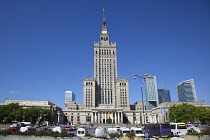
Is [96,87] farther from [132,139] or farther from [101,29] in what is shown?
[132,139]

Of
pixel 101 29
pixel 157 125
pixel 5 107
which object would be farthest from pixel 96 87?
pixel 157 125

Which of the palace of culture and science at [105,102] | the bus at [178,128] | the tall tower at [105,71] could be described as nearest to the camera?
the bus at [178,128]

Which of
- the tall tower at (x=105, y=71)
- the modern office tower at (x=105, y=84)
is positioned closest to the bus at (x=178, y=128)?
the modern office tower at (x=105, y=84)

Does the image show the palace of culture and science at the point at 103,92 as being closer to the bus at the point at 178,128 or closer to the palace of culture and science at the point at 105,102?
the palace of culture and science at the point at 105,102

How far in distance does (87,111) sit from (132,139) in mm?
111330

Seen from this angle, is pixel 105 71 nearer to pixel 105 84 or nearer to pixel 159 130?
pixel 105 84

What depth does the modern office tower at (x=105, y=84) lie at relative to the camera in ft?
464

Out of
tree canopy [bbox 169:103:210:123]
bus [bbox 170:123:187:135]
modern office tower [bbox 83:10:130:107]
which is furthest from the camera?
modern office tower [bbox 83:10:130:107]

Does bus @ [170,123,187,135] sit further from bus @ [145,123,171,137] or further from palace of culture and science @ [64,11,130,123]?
palace of culture and science @ [64,11,130,123]

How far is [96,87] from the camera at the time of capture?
479ft

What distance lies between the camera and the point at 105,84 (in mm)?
146875

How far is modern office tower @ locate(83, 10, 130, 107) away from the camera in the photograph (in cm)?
14150

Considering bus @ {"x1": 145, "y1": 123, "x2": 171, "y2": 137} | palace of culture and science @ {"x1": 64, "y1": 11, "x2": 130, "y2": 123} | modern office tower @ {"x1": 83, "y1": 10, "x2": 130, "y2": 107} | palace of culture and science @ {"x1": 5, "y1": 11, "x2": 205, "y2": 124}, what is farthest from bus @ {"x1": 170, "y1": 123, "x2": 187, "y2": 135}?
modern office tower @ {"x1": 83, "y1": 10, "x2": 130, "y2": 107}

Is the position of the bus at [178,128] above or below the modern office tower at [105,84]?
below
